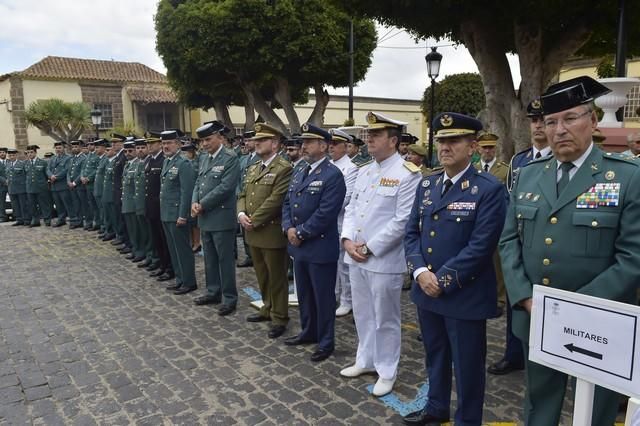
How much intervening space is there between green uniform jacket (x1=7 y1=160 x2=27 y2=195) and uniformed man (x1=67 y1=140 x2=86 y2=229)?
1411 mm

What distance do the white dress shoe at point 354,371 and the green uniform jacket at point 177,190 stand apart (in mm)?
3418

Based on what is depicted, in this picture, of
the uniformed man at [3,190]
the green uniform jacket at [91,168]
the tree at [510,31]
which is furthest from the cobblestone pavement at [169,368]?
the uniformed man at [3,190]

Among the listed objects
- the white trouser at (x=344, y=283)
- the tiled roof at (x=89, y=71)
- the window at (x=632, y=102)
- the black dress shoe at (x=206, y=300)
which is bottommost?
the black dress shoe at (x=206, y=300)

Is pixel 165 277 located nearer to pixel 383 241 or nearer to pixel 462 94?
pixel 383 241

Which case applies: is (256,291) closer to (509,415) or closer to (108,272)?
(108,272)

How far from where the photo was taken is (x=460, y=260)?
2.90m

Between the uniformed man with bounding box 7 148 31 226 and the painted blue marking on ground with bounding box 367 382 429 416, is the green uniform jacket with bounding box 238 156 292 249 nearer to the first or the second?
the painted blue marking on ground with bounding box 367 382 429 416

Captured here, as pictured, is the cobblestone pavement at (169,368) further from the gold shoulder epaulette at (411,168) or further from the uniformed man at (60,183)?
the uniformed man at (60,183)

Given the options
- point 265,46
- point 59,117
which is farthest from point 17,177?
point 59,117

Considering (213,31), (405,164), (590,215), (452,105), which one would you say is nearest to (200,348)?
(405,164)

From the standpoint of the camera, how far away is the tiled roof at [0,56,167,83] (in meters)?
31.2

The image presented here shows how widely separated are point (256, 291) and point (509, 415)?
395 cm

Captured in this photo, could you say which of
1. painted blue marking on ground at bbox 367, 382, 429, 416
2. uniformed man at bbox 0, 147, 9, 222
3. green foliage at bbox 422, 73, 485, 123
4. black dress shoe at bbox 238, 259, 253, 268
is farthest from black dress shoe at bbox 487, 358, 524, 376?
→ green foliage at bbox 422, 73, 485, 123

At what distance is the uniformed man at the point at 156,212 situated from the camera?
735 cm
